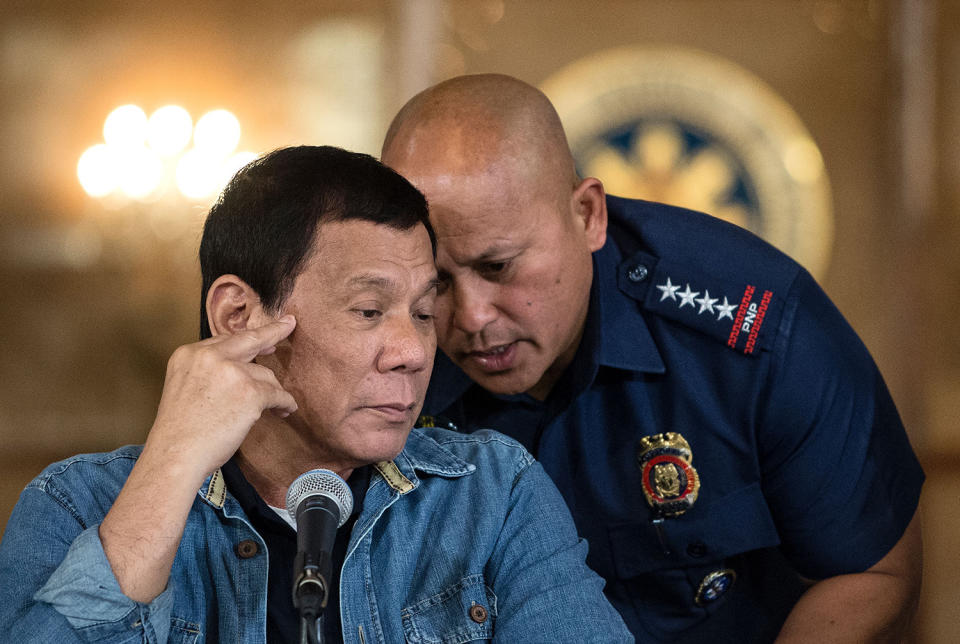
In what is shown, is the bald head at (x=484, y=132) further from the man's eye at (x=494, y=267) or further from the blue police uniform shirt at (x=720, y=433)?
the blue police uniform shirt at (x=720, y=433)

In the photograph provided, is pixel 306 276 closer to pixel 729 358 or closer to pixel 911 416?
pixel 729 358

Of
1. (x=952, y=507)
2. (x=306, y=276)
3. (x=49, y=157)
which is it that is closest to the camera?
(x=306, y=276)

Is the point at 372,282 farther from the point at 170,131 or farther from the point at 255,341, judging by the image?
the point at 170,131

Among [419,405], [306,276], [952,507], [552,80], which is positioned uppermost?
[552,80]

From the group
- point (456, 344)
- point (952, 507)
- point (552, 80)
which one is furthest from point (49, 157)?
point (952, 507)

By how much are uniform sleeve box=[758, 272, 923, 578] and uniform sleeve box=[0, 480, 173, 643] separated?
1.21 metres

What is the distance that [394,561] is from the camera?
1516 mm

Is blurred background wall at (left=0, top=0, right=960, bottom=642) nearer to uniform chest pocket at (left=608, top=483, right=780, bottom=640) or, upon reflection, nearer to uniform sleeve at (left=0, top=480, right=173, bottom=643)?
uniform chest pocket at (left=608, top=483, right=780, bottom=640)

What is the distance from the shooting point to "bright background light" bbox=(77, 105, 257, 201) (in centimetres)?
477

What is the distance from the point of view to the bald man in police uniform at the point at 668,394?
1868 mm

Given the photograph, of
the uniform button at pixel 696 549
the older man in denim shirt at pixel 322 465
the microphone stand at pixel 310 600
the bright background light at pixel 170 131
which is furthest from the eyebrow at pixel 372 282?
the bright background light at pixel 170 131

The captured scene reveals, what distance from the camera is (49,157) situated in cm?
499

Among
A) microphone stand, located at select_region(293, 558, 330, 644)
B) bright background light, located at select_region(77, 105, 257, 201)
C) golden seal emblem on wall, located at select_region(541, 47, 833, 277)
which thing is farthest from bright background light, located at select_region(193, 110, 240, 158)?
microphone stand, located at select_region(293, 558, 330, 644)

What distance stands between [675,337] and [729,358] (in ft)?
0.42
